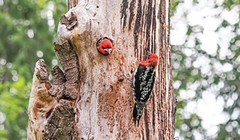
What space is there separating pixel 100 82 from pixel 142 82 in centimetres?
25

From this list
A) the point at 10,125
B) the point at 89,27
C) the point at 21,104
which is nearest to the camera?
the point at 89,27

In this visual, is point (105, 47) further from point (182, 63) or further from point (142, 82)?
point (182, 63)

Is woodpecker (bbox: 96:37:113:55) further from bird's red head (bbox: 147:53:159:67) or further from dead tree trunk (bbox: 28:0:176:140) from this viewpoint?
bird's red head (bbox: 147:53:159:67)

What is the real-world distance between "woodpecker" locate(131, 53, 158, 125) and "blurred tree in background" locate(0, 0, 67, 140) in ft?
21.1

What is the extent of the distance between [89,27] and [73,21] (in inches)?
4.2

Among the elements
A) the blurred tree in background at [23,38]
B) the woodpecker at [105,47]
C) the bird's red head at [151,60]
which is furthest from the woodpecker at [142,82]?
the blurred tree in background at [23,38]

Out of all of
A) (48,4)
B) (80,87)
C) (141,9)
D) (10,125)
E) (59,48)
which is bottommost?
(10,125)

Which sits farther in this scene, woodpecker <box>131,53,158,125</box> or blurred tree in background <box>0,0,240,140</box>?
blurred tree in background <box>0,0,240,140</box>

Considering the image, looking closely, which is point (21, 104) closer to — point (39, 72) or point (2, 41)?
point (2, 41)

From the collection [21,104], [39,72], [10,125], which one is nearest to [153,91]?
[39,72]

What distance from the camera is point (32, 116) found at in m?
3.58

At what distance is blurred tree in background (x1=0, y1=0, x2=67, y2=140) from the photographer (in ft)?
33.7

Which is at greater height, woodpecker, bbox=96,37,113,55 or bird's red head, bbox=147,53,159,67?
woodpecker, bbox=96,37,113,55

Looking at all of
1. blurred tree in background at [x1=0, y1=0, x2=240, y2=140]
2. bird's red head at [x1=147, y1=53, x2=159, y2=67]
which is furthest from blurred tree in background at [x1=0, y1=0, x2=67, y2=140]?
bird's red head at [x1=147, y1=53, x2=159, y2=67]
